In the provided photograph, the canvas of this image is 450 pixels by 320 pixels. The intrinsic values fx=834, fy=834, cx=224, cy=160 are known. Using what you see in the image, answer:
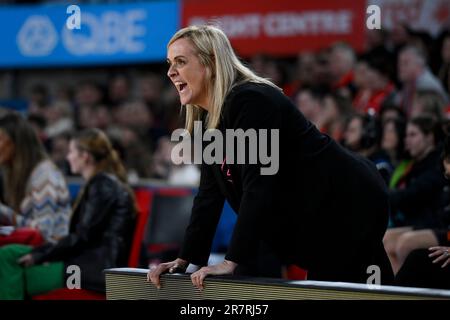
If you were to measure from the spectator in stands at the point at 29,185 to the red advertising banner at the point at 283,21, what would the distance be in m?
3.61

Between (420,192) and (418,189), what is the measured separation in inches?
0.9

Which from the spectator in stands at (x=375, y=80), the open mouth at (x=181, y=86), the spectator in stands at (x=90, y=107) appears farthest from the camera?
the spectator in stands at (x=90, y=107)

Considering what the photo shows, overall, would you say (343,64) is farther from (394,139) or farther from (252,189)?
(252,189)

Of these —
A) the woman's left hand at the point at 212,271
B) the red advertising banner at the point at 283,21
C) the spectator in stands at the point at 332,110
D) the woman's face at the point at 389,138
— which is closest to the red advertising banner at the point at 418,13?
the red advertising banner at the point at 283,21

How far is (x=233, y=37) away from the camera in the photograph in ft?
30.2

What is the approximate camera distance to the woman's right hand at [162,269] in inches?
119

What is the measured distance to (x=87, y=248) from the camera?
4863 millimetres

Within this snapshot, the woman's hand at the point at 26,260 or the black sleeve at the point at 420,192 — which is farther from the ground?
the black sleeve at the point at 420,192

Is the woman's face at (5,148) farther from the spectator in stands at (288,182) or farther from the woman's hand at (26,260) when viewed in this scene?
the spectator in stands at (288,182)

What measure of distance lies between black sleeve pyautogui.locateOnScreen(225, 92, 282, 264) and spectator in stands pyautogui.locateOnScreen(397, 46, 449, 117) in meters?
4.43

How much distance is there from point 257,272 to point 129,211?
1.07 m

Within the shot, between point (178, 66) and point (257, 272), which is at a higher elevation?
point (178, 66)
